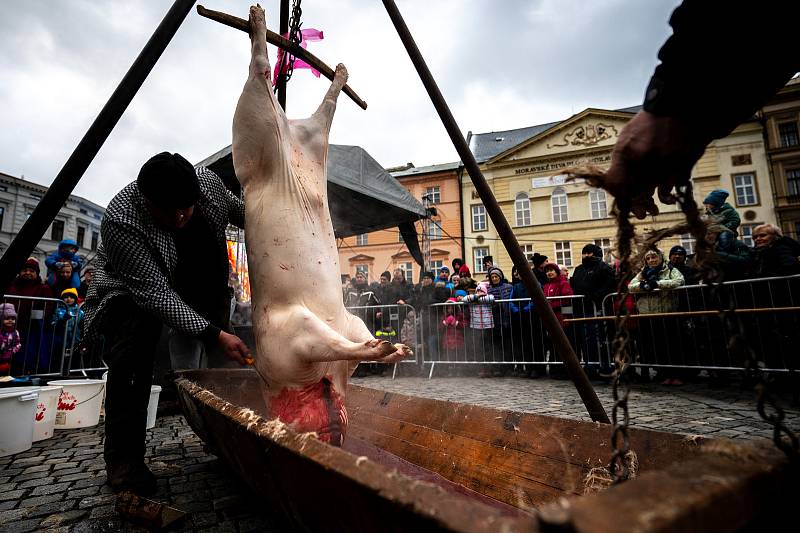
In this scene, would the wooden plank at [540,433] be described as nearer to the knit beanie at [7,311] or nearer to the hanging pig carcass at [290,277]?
the hanging pig carcass at [290,277]

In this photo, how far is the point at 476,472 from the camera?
2.11m

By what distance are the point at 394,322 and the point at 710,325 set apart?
17.9 feet

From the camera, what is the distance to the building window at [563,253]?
26.8 m

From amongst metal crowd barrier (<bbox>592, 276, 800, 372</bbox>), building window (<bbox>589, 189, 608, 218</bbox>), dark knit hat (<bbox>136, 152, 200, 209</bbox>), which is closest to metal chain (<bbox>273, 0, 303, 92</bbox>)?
dark knit hat (<bbox>136, 152, 200, 209</bbox>)

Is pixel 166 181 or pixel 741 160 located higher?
pixel 741 160

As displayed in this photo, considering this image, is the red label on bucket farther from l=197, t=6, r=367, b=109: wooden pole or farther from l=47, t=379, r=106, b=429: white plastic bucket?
l=197, t=6, r=367, b=109: wooden pole

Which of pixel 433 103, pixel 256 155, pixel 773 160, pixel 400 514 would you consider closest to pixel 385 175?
pixel 433 103

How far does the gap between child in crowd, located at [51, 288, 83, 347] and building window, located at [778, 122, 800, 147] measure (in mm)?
36072

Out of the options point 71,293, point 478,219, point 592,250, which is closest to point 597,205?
point 478,219

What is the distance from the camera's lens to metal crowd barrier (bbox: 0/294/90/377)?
20.1 feet

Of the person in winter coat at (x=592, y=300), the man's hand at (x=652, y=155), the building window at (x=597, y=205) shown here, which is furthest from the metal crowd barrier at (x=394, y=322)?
the building window at (x=597, y=205)

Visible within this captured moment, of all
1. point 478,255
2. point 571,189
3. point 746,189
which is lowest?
point 478,255

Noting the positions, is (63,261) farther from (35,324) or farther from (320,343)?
(320,343)

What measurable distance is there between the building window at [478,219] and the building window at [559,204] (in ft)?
14.9
